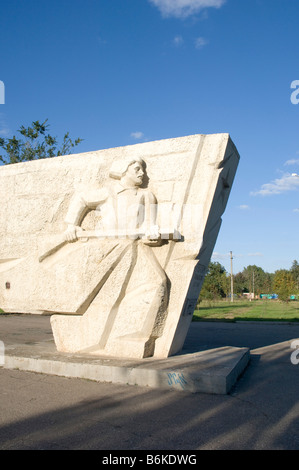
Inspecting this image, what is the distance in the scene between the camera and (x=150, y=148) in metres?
5.13

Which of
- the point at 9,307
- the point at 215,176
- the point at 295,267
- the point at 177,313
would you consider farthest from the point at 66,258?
the point at 295,267

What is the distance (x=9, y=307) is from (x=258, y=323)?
25.9 ft

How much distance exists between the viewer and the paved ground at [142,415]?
260 cm

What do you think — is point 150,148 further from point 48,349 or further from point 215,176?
point 48,349

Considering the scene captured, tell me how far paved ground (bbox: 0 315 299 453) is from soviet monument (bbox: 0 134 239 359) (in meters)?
0.87

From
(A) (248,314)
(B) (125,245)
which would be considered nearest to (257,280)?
(A) (248,314)

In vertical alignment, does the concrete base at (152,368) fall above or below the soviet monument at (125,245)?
below

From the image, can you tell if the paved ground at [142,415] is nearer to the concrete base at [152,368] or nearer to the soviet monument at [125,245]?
the concrete base at [152,368]

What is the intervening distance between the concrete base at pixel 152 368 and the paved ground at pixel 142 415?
0.10m

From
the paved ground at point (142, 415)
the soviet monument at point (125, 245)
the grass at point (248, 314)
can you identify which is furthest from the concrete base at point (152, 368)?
the grass at point (248, 314)

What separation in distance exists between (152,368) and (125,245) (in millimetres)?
1541

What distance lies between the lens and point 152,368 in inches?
158

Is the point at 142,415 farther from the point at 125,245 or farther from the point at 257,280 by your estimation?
the point at 257,280

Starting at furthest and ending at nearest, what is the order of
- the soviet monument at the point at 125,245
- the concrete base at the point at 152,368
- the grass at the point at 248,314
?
the grass at the point at 248,314 < the soviet monument at the point at 125,245 < the concrete base at the point at 152,368
